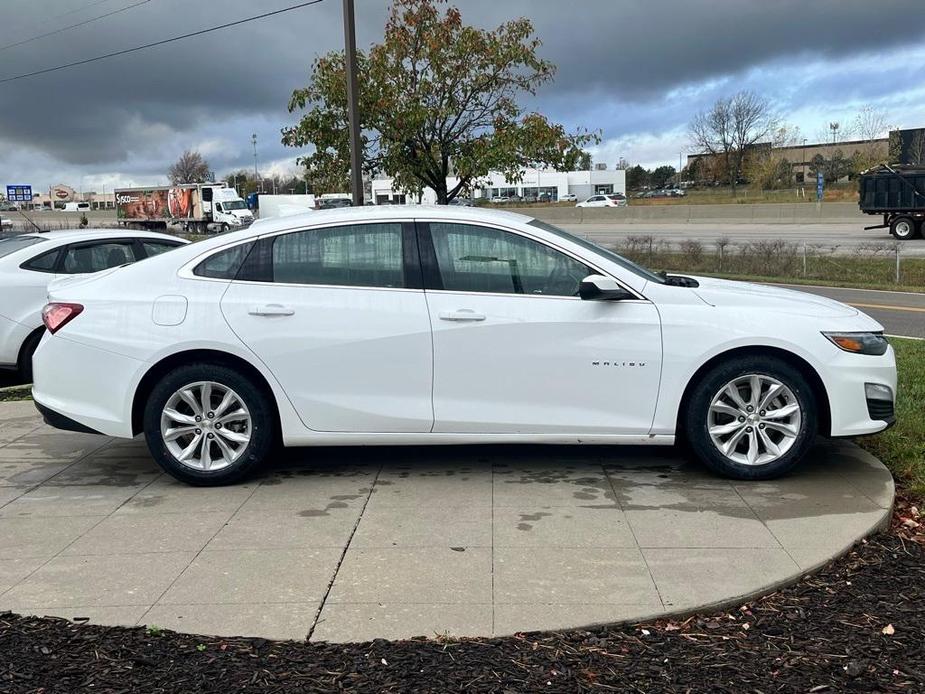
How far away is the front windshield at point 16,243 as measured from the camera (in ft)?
29.5

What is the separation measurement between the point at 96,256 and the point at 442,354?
19.0 feet

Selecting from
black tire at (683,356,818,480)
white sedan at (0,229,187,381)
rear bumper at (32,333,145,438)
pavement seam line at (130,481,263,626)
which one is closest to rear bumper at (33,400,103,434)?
rear bumper at (32,333,145,438)

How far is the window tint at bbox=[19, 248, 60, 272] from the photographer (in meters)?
8.74

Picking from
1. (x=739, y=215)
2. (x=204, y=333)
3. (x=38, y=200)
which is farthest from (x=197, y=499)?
(x=38, y=200)

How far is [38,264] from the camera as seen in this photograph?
8812 millimetres

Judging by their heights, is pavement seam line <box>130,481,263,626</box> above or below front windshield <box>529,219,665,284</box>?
below

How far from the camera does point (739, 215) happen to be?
51.2m

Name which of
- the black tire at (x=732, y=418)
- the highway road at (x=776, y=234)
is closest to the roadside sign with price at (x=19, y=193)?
the highway road at (x=776, y=234)

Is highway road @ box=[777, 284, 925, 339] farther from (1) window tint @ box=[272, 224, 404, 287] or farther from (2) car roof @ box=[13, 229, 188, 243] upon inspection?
(2) car roof @ box=[13, 229, 188, 243]

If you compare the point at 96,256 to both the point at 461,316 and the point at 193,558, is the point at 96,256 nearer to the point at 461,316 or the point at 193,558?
the point at 461,316

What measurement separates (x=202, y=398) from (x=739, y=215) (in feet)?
165

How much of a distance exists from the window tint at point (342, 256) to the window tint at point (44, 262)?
15.8ft

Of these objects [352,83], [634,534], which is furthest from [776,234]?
[634,534]

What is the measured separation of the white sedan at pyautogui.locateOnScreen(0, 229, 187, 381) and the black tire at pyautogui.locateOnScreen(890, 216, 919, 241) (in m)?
30.0
